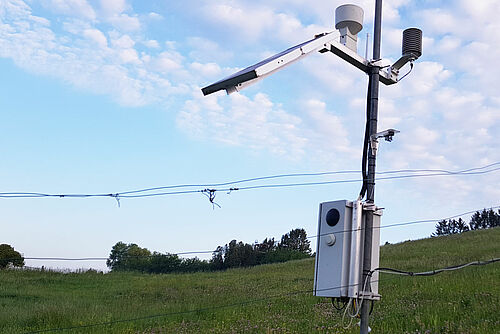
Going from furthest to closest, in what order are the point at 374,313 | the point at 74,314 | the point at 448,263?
the point at 448,263 → the point at 74,314 → the point at 374,313

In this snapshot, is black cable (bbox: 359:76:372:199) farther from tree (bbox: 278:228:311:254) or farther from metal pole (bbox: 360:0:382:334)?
tree (bbox: 278:228:311:254)

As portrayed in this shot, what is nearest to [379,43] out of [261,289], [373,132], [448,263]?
[373,132]

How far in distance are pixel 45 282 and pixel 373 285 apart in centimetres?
2759

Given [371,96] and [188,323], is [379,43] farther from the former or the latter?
[188,323]

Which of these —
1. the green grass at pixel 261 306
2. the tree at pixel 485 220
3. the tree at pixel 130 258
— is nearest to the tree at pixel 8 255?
the tree at pixel 130 258

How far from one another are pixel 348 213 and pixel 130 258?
85.2 m

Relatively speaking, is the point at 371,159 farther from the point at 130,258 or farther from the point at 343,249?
the point at 130,258

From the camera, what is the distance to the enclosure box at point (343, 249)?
5.59m

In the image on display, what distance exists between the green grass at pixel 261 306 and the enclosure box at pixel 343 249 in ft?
15.7

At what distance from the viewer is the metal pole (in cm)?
563

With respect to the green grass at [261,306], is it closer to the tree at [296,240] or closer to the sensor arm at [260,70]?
the sensor arm at [260,70]

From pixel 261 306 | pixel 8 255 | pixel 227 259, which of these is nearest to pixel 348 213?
pixel 261 306

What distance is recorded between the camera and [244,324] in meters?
12.9

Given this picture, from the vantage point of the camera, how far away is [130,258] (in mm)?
87250
